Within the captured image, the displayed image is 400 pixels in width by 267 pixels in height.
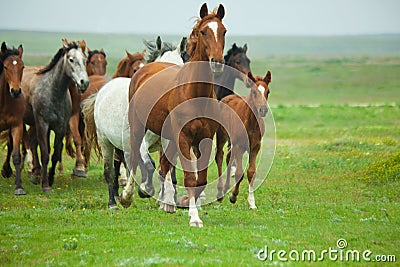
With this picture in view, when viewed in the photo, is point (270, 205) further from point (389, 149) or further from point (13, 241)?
point (389, 149)

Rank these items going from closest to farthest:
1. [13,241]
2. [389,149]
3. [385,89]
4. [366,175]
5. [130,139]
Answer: [13,241] < [130,139] < [366,175] < [389,149] < [385,89]

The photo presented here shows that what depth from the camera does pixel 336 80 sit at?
2729 inches

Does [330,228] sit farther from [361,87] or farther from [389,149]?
[361,87]

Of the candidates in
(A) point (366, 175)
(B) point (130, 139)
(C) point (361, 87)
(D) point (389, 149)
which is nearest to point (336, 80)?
(C) point (361, 87)

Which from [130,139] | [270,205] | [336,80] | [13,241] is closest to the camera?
[13,241]

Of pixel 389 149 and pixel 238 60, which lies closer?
pixel 238 60

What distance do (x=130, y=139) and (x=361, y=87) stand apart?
2077 inches

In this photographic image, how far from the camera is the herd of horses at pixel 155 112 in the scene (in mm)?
9203

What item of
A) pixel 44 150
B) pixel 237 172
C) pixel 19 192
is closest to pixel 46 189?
pixel 19 192

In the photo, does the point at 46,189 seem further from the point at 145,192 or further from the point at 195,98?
the point at 195,98

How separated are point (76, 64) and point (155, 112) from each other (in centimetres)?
454

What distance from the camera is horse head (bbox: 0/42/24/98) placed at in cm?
1346

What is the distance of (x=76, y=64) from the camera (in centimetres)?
1414

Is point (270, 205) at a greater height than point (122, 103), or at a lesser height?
lesser
